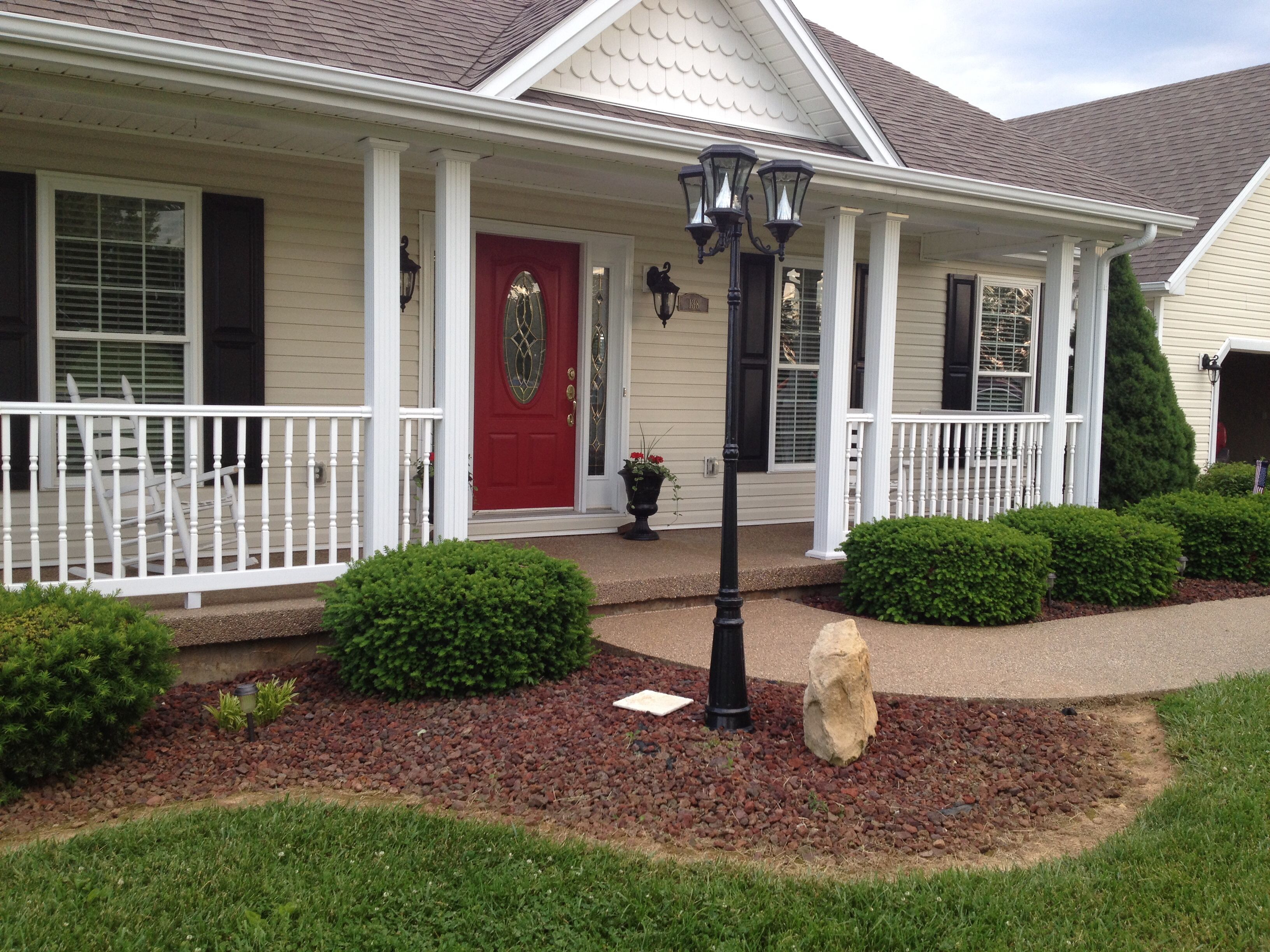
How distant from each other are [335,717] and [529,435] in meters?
3.46

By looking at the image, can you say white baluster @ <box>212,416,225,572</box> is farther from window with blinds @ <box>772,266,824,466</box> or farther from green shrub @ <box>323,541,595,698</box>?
window with blinds @ <box>772,266,824,466</box>

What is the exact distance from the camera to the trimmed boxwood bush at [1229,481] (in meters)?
10.9

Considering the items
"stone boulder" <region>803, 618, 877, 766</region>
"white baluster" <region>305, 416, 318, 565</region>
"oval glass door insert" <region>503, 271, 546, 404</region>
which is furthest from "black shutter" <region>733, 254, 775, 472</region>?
"stone boulder" <region>803, 618, 877, 766</region>

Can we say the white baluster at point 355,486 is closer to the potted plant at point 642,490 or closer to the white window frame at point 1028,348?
the potted plant at point 642,490

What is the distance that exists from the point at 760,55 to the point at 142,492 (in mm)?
4844

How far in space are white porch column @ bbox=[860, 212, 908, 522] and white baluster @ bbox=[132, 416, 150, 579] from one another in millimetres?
4737

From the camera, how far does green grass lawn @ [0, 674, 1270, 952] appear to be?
3.10m

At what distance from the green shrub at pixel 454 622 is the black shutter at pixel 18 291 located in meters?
2.33

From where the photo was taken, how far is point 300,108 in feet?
17.6

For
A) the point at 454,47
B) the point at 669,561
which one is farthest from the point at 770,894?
the point at 454,47

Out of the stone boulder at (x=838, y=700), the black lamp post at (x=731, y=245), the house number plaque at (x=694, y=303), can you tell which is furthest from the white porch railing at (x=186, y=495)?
the stone boulder at (x=838, y=700)

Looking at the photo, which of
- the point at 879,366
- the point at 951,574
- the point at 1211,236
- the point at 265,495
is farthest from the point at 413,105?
the point at 1211,236

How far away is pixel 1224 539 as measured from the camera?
28.2ft

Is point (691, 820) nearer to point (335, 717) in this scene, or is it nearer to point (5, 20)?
point (335, 717)
